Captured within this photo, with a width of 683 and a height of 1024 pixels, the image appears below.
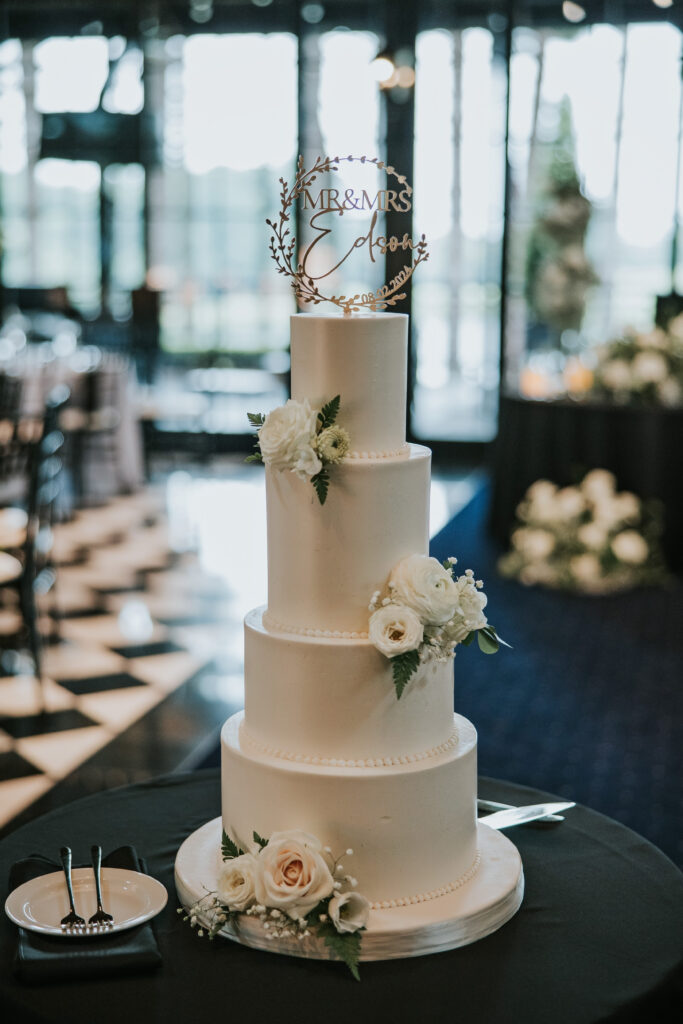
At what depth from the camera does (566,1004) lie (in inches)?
56.2

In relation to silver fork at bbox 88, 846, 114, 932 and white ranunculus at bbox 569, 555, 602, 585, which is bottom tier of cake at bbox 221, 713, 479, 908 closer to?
silver fork at bbox 88, 846, 114, 932

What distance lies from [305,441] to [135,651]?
152 inches

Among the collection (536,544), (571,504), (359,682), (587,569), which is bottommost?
(587,569)

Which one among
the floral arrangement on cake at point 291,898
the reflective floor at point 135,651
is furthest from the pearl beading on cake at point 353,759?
the reflective floor at point 135,651

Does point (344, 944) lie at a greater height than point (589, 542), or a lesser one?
greater

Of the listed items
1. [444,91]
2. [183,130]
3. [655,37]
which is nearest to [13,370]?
[183,130]

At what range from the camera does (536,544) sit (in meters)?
6.67

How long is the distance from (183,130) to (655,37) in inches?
158

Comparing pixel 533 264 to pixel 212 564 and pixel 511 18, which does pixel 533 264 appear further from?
pixel 212 564

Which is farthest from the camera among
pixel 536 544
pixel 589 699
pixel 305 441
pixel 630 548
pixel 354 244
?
pixel 536 544

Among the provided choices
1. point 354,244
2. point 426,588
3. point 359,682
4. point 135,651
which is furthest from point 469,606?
point 135,651

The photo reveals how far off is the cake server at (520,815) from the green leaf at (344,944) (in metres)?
0.45

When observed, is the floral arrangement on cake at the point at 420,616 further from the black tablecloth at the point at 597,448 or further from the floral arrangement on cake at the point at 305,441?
the black tablecloth at the point at 597,448

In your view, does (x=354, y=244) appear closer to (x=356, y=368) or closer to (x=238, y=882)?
(x=356, y=368)
